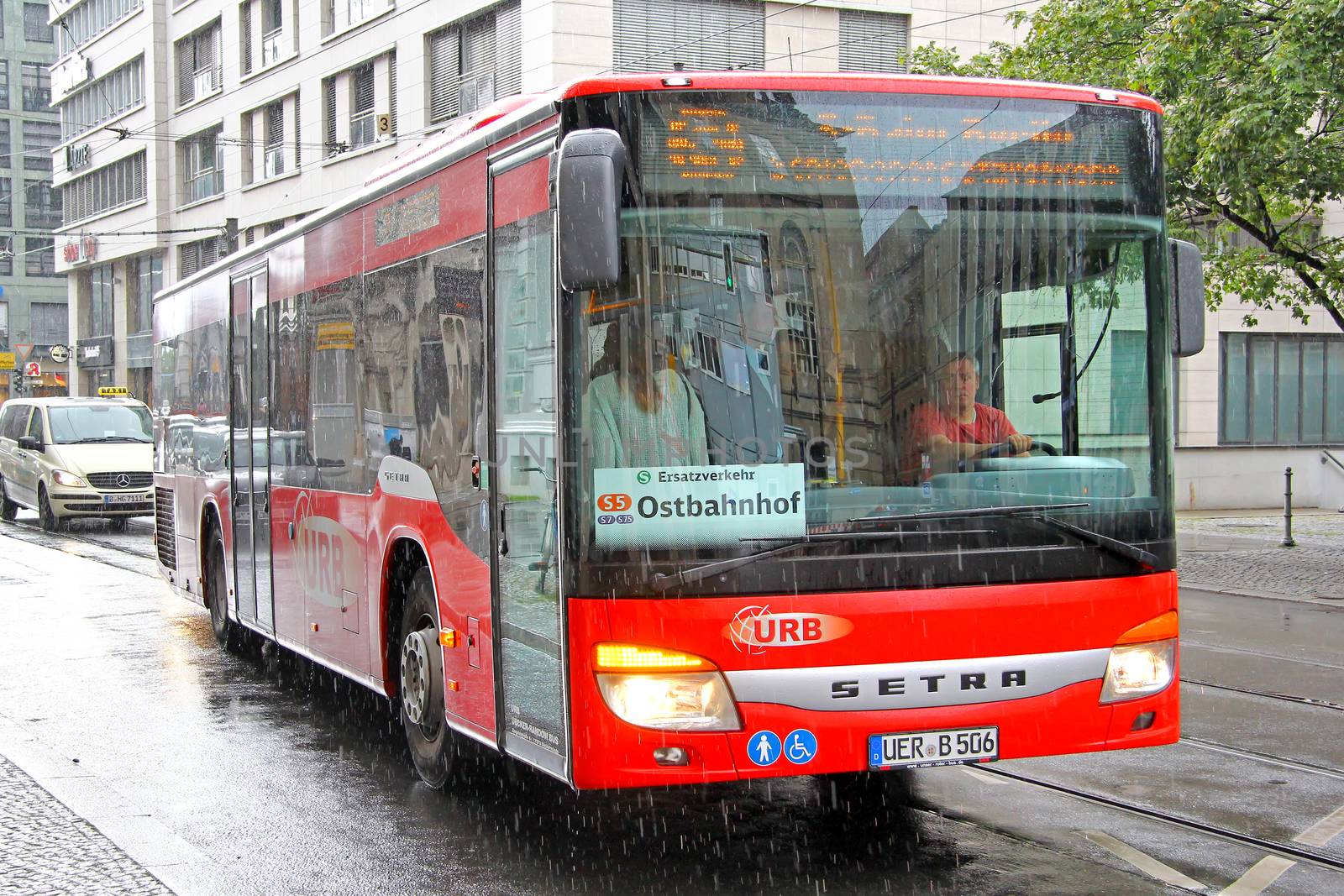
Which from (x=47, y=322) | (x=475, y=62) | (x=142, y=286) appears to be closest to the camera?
(x=475, y=62)

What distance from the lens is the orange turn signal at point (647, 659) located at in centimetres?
494

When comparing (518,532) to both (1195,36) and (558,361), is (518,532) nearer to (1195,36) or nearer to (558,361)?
(558,361)

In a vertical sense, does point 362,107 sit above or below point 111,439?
above

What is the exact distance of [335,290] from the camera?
804 cm

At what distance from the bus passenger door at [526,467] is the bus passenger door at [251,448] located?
4.08 metres

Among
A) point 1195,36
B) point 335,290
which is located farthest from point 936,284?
point 1195,36

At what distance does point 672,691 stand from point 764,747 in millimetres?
355

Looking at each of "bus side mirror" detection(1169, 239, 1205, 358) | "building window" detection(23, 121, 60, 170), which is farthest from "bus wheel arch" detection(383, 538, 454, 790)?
"building window" detection(23, 121, 60, 170)

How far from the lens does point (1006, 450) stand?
5.15 m

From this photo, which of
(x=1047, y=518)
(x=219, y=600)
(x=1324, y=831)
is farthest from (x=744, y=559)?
(x=219, y=600)

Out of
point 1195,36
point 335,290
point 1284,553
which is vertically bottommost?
point 1284,553

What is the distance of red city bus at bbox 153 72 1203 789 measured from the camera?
4.95 metres

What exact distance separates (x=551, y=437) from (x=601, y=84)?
1.19 meters

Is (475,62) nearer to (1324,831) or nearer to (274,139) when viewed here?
(274,139)
